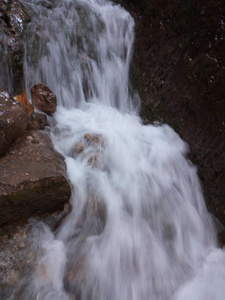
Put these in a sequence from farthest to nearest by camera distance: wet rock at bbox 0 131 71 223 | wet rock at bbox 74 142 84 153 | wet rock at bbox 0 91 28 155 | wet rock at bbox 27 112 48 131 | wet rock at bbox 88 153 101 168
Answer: wet rock at bbox 74 142 84 153, wet rock at bbox 88 153 101 168, wet rock at bbox 27 112 48 131, wet rock at bbox 0 91 28 155, wet rock at bbox 0 131 71 223

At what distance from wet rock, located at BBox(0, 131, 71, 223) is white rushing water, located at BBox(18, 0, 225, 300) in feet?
0.76

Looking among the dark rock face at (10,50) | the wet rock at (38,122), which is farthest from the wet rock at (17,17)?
the wet rock at (38,122)

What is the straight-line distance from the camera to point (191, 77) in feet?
10.8

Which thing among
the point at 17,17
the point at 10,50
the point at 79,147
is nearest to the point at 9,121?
the point at 79,147

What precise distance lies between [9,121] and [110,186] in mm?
1419

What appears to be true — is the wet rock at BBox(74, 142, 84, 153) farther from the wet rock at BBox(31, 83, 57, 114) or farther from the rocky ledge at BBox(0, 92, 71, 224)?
the wet rock at BBox(31, 83, 57, 114)

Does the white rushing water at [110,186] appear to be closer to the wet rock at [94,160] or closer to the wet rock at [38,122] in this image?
the wet rock at [94,160]

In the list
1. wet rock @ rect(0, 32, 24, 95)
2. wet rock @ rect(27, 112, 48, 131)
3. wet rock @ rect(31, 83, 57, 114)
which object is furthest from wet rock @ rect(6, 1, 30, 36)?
wet rock @ rect(27, 112, 48, 131)

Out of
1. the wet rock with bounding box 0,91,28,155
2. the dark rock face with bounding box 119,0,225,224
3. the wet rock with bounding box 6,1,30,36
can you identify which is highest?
the dark rock face with bounding box 119,0,225,224

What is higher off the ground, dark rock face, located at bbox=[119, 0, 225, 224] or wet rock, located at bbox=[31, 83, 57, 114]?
dark rock face, located at bbox=[119, 0, 225, 224]

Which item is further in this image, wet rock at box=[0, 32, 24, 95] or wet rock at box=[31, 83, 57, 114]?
wet rock at box=[31, 83, 57, 114]

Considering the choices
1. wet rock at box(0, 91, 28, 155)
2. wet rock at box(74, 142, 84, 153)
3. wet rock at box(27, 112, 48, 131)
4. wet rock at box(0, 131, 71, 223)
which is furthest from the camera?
wet rock at box(74, 142, 84, 153)

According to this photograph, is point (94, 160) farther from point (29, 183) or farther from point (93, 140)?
point (29, 183)

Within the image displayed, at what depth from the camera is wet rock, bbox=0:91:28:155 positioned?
225 centimetres
